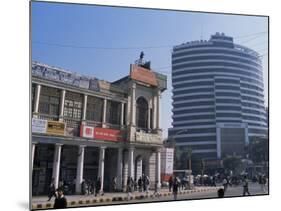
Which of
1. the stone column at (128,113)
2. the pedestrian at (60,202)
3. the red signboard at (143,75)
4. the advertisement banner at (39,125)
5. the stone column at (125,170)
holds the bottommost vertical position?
the pedestrian at (60,202)

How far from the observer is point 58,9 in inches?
250

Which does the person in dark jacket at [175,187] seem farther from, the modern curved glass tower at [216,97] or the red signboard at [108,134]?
the red signboard at [108,134]

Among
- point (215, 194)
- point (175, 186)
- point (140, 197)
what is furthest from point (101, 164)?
point (215, 194)

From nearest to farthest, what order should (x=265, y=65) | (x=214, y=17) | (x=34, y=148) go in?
(x=34, y=148) → (x=214, y=17) → (x=265, y=65)

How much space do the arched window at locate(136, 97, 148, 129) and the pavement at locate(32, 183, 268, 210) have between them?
123cm

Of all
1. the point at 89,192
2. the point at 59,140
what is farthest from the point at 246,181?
the point at 59,140

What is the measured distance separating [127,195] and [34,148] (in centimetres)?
181

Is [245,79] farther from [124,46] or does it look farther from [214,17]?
[124,46]

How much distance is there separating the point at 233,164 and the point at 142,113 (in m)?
2.14

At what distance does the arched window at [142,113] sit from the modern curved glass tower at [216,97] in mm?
516

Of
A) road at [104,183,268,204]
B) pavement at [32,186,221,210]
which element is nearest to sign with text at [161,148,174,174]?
pavement at [32,186,221,210]

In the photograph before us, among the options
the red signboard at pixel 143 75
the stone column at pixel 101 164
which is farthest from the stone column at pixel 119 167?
the red signboard at pixel 143 75

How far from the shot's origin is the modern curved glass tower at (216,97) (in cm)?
735

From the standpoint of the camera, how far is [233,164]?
25.2 ft
